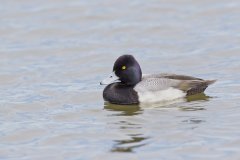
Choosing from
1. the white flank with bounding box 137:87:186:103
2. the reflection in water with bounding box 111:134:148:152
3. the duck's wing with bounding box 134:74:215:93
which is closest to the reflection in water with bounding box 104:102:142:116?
the white flank with bounding box 137:87:186:103

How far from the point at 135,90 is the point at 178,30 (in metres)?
5.30

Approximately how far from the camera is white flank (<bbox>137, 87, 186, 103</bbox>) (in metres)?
11.8

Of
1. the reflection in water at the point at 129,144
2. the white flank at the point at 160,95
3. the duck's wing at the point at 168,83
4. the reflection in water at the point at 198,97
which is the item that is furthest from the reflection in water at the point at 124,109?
the reflection in water at the point at 129,144

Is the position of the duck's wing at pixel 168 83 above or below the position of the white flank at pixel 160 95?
above

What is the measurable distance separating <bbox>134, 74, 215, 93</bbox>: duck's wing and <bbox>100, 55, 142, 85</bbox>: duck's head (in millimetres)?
132

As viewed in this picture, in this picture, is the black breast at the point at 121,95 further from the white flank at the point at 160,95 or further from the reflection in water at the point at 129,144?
the reflection in water at the point at 129,144

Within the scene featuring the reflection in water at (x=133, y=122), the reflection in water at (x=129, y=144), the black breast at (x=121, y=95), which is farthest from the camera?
the black breast at (x=121, y=95)

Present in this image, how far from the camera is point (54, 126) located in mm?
10492

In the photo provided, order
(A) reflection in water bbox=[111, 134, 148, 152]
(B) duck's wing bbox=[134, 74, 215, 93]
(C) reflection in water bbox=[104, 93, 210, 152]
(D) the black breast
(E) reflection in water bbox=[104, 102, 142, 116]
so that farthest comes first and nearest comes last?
(B) duck's wing bbox=[134, 74, 215, 93], (D) the black breast, (E) reflection in water bbox=[104, 102, 142, 116], (C) reflection in water bbox=[104, 93, 210, 152], (A) reflection in water bbox=[111, 134, 148, 152]

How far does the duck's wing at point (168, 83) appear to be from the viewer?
39.0ft

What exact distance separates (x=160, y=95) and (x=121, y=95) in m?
0.59

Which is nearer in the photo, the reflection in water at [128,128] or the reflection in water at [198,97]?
the reflection in water at [128,128]

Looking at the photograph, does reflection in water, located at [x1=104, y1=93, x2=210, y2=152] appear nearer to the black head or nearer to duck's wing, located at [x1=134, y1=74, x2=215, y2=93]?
duck's wing, located at [x1=134, y1=74, x2=215, y2=93]

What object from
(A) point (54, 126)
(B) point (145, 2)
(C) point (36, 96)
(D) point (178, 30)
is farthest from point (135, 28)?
(A) point (54, 126)
